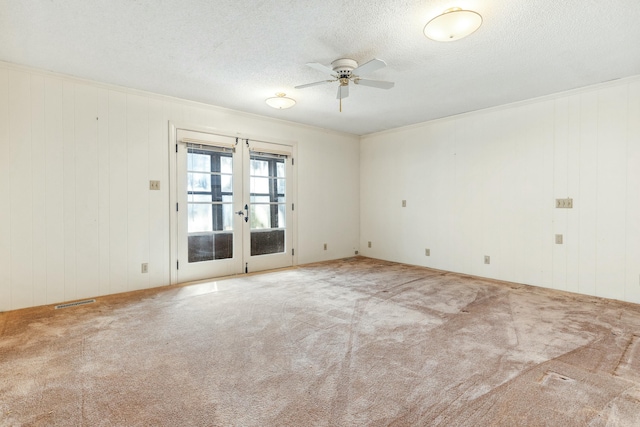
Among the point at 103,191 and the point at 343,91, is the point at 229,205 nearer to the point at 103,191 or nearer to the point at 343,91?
the point at 103,191

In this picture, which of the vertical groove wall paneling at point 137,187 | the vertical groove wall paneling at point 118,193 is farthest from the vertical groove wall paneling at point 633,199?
the vertical groove wall paneling at point 118,193

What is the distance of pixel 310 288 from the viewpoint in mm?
4129

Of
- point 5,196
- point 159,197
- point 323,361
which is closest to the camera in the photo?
point 323,361

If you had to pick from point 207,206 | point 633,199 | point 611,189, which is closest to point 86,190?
point 207,206

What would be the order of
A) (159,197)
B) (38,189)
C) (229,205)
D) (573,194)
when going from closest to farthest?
(38,189) → (573,194) → (159,197) → (229,205)

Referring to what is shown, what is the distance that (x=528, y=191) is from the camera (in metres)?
Answer: 4.35

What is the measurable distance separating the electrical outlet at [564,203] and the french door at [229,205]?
152 inches

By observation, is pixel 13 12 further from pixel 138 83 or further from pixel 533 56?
pixel 533 56

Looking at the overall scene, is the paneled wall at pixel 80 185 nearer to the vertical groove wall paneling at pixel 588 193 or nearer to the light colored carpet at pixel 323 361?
the light colored carpet at pixel 323 361

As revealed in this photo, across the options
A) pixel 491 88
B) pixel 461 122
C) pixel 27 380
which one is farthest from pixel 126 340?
pixel 461 122

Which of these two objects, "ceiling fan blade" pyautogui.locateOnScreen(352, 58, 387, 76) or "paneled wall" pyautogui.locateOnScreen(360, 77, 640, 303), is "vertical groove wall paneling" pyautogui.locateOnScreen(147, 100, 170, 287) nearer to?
"ceiling fan blade" pyautogui.locateOnScreen(352, 58, 387, 76)

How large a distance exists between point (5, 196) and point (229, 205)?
242 centimetres

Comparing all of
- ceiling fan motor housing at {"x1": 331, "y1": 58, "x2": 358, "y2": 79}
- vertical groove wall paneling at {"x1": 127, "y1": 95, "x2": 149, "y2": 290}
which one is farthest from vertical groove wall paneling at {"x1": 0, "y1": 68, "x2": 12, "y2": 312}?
ceiling fan motor housing at {"x1": 331, "y1": 58, "x2": 358, "y2": 79}

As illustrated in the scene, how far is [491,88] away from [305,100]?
2.35 meters
